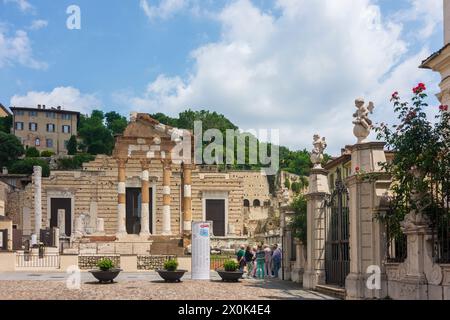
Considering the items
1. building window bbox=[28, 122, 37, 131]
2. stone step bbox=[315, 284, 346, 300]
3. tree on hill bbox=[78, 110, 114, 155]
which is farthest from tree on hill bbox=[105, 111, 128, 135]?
stone step bbox=[315, 284, 346, 300]

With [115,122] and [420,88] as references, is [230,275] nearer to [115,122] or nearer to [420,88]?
[420,88]

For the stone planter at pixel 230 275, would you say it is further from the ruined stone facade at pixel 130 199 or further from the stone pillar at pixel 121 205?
the ruined stone facade at pixel 130 199

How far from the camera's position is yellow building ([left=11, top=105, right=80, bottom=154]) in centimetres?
11875

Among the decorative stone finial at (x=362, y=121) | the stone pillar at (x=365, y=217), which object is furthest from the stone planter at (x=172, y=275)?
the decorative stone finial at (x=362, y=121)

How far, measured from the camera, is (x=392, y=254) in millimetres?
16188

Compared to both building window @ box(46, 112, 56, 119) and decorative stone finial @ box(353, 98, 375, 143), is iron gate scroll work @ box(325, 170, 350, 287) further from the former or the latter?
building window @ box(46, 112, 56, 119)

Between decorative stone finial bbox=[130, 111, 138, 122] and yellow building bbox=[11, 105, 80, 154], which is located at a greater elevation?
yellow building bbox=[11, 105, 80, 154]

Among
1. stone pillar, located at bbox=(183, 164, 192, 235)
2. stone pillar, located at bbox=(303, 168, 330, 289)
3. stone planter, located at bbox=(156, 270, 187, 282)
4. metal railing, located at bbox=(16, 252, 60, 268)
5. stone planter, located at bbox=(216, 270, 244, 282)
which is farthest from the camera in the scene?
stone pillar, located at bbox=(183, 164, 192, 235)

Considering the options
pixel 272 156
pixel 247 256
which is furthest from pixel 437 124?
pixel 272 156

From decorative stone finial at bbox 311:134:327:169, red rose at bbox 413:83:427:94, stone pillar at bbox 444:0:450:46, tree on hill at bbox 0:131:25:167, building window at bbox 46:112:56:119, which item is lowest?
decorative stone finial at bbox 311:134:327:169

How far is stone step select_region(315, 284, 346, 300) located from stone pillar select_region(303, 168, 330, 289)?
678 millimetres

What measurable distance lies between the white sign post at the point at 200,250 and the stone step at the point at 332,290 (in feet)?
17.0

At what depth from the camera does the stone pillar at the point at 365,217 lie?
53.0 feet
